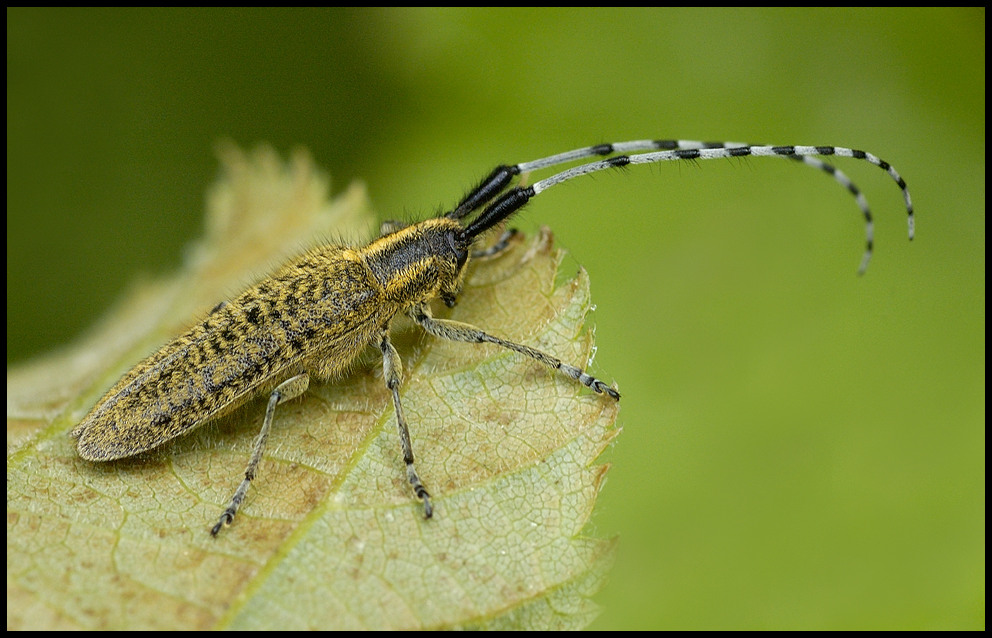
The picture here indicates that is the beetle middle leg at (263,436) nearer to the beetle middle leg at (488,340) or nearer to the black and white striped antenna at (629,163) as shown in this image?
the beetle middle leg at (488,340)

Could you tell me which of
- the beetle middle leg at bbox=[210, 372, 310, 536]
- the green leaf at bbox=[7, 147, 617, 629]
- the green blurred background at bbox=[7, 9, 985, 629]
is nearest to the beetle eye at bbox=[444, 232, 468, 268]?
the green leaf at bbox=[7, 147, 617, 629]

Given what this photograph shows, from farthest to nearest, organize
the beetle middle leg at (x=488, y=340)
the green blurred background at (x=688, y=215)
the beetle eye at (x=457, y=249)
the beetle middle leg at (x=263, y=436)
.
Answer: the beetle eye at (x=457, y=249)
the green blurred background at (x=688, y=215)
the beetle middle leg at (x=488, y=340)
the beetle middle leg at (x=263, y=436)

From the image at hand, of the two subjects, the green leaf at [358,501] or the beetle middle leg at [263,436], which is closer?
the green leaf at [358,501]

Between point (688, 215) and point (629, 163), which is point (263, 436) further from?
point (688, 215)

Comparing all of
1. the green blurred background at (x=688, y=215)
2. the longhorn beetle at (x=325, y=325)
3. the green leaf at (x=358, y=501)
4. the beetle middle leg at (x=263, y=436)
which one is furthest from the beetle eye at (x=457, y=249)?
the beetle middle leg at (x=263, y=436)

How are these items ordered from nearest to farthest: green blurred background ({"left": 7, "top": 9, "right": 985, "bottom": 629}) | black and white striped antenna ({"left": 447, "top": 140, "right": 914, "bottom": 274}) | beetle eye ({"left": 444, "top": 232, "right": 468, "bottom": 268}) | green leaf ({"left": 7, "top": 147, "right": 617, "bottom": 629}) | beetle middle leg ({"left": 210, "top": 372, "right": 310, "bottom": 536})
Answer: green leaf ({"left": 7, "top": 147, "right": 617, "bottom": 629}) → beetle middle leg ({"left": 210, "top": 372, "right": 310, "bottom": 536}) → green blurred background ({"left": 7, "top": 9, "right": 985, "bottom": 629}) → black and white striped antenna ({"left": 447, "top": 140, "right": 914, "bottom": 274}) → beetle eye ({"left": 444, "top": 232, "right": 468, "bottom": 268})

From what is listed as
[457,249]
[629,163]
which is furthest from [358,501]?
[629,163]

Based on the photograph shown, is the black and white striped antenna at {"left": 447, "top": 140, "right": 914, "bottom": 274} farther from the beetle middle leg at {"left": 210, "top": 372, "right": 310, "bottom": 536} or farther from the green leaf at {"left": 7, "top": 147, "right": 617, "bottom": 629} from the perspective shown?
the beetle middle leg at {"left": 210, "top": 372, "right": 310, "bottom": 536}
